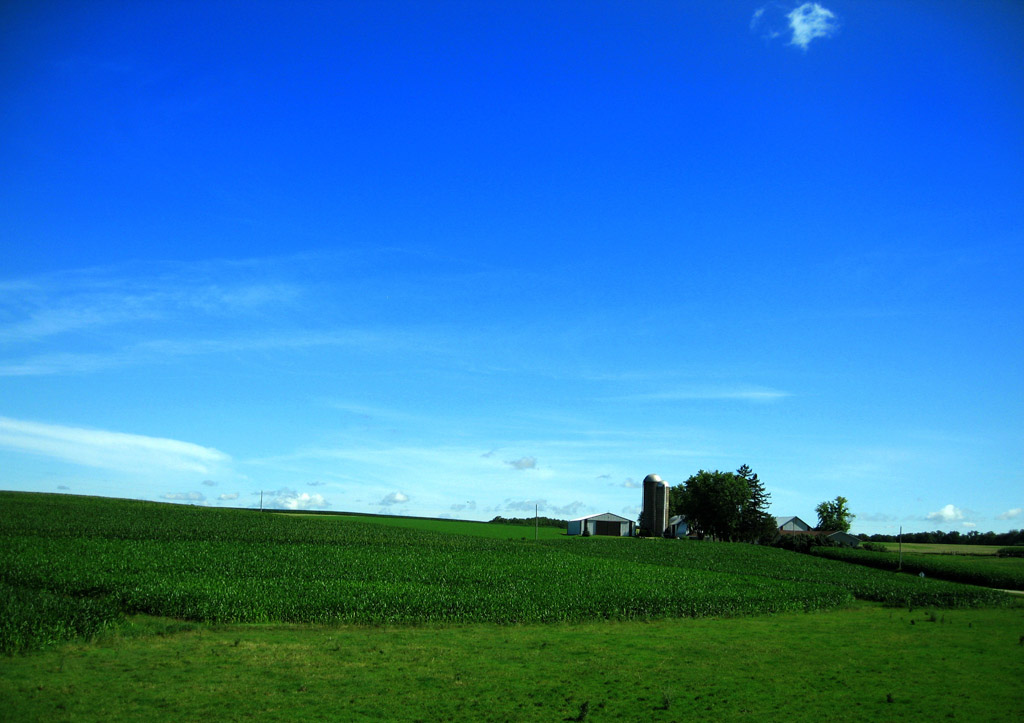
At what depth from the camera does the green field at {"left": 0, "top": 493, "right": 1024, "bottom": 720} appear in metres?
18.5

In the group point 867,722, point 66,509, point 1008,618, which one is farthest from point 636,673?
point 66,509

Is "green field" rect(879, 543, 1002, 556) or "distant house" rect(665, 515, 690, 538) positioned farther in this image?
"distant house" rect(665, 515, 690, 538)

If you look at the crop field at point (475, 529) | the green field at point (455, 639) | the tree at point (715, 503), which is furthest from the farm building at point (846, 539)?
the green field at point (455, 639)

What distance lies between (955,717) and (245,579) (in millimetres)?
30062

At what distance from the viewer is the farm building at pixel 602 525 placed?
115m

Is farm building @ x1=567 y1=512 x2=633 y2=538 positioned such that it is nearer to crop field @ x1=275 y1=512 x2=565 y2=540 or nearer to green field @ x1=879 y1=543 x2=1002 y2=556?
crop field @ x1=275 y1=512 x2=565 y2=540

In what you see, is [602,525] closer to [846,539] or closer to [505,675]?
[846,539]

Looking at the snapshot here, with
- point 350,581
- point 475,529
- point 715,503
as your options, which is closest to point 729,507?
point 715,503

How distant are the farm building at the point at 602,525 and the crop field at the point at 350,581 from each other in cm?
4502

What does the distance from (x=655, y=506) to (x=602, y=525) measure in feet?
38.8

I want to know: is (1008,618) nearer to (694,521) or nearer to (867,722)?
(867,722)

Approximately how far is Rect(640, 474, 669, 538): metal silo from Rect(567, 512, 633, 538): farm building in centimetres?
550

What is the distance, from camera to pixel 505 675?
69.6 feet

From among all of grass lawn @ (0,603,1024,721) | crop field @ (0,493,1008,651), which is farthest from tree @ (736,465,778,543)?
grass lawn @ (0,603,1024,721)
